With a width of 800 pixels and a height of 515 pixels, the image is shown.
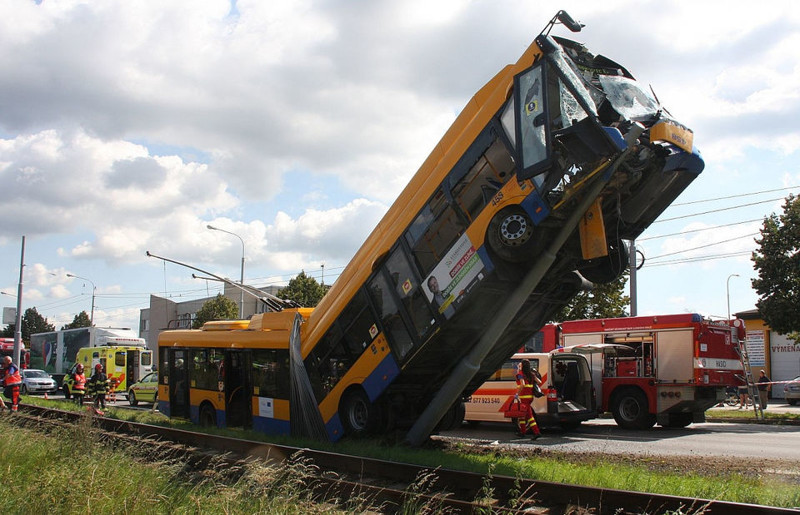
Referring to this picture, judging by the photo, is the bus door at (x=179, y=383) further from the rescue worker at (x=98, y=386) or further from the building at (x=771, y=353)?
the building at (x=771, y=353)

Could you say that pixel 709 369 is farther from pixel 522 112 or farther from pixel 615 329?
pixel 522 112

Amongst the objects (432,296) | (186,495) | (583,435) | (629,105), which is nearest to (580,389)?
(583,435)

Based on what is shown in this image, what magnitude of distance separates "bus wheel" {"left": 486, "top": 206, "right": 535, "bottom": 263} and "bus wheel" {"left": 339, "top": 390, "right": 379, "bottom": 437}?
359cm

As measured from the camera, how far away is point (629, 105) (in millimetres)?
8000

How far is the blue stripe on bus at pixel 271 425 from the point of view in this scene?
12133 millimetres

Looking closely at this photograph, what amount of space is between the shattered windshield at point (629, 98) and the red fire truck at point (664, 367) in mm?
9233

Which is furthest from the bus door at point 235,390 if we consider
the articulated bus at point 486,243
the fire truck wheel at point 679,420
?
the fire truck wheel at point 679,420

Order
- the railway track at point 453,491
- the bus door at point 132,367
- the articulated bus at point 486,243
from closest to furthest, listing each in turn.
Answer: the railway track at point 453,491, the articulated bus at point 486,243, the bus door at point 132,367

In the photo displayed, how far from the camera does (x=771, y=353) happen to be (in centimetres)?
3897

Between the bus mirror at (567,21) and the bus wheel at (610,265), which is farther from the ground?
the bus mirror at (567,21)

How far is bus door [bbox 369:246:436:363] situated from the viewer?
945 cm

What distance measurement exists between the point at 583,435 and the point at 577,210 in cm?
780

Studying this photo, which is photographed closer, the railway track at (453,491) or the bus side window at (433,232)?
the railway track at (453,491)

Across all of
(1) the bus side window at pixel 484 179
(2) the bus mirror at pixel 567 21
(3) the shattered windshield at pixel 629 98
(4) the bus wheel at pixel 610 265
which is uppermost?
(2) the bus mirror at pixel 567 21
